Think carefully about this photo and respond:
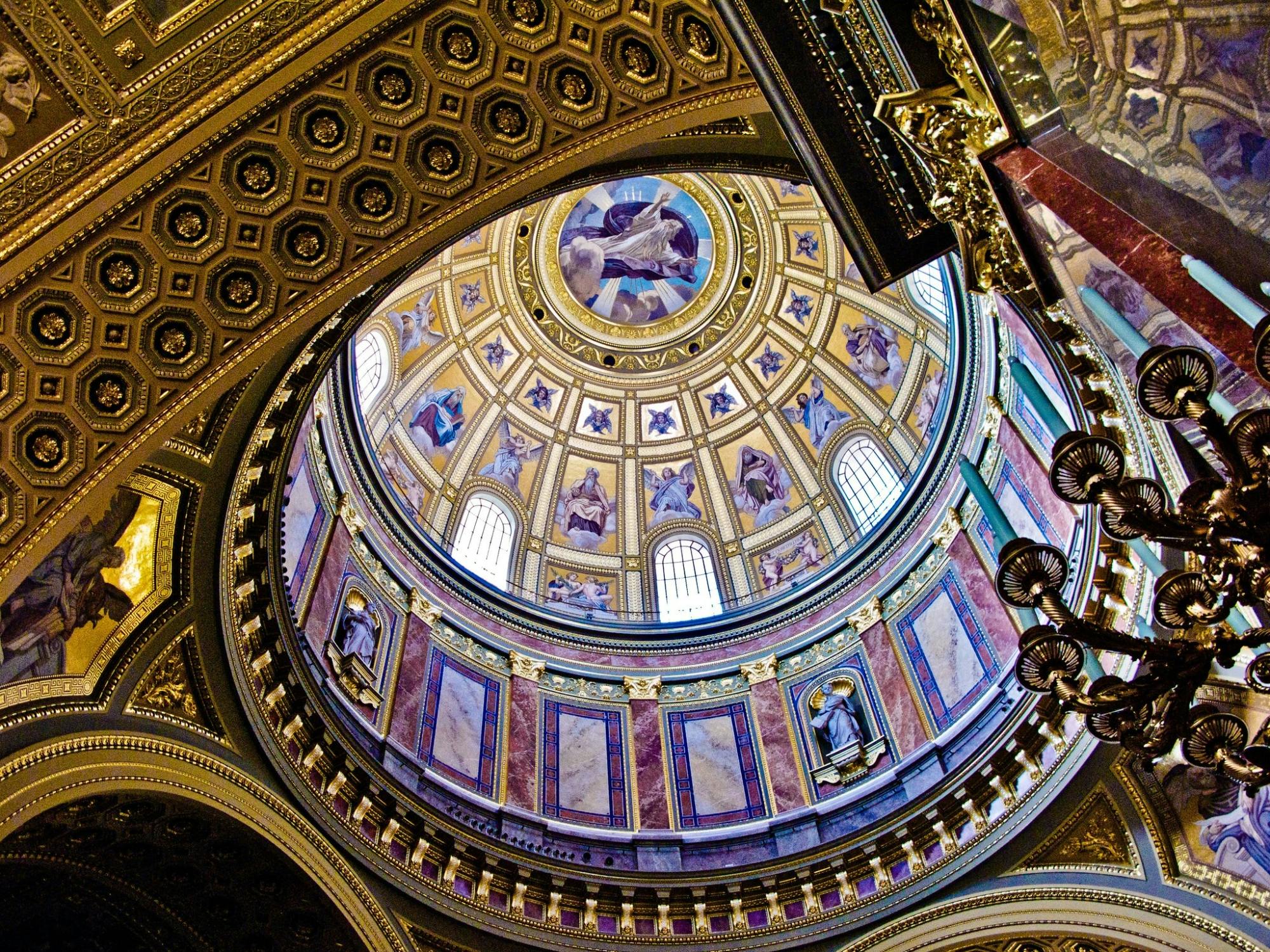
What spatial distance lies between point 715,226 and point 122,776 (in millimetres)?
18431

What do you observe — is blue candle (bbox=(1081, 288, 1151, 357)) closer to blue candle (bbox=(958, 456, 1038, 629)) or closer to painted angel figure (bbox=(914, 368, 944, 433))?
blue candle (bbox=(958, 456, 1038, 629))

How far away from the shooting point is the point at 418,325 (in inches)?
871

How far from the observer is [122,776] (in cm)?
1032

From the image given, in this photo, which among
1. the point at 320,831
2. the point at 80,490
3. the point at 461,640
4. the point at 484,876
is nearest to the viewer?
the point at 80,490

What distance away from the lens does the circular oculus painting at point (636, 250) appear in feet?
80.1

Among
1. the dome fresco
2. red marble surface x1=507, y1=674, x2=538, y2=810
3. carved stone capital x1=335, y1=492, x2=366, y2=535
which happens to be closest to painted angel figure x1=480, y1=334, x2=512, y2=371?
the dome fresco

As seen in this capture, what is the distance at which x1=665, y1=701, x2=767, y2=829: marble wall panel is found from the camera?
678 inches

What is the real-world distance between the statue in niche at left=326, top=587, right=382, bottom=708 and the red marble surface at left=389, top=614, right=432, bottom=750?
0.50 meters

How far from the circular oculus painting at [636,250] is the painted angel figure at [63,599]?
50.5ft

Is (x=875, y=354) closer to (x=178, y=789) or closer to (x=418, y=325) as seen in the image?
(x=418, y=325)

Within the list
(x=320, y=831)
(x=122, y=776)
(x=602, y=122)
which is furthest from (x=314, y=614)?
(x=602, y=122)

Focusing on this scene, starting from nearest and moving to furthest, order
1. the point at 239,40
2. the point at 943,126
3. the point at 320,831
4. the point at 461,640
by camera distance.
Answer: the point at 943,126
the point at 239,40
the point at 320,831
the point at 461,640

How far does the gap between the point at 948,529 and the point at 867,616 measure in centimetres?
224

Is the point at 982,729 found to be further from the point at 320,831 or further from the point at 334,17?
the point at 334,17
